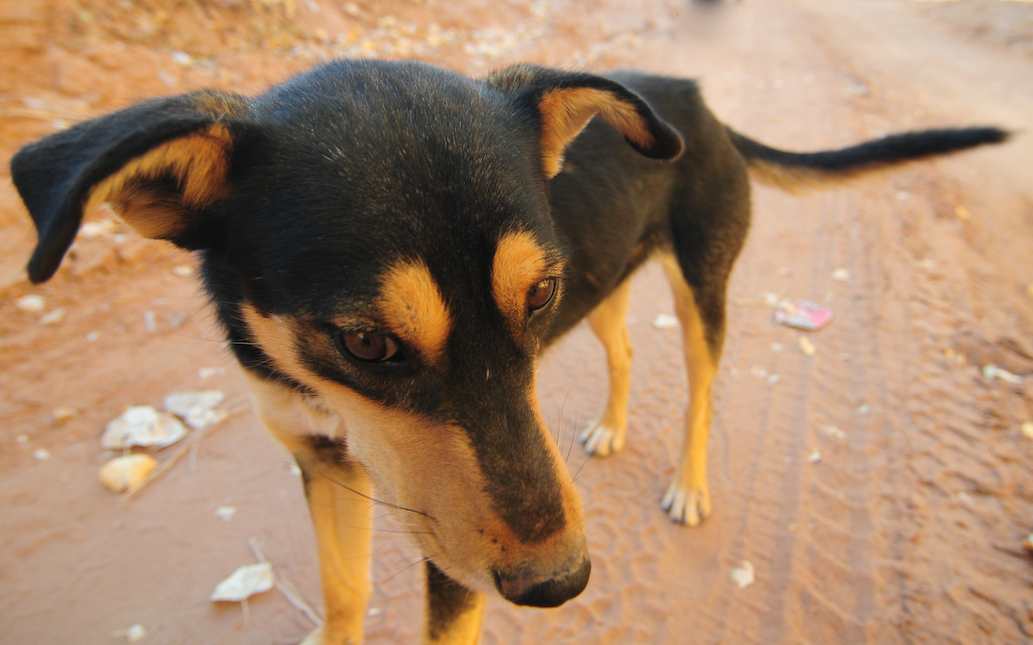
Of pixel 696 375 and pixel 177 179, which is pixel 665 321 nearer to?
pixel 696 375

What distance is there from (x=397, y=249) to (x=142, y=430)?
3114mm

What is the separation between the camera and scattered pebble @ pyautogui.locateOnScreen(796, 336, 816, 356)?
500 cm

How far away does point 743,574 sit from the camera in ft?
11.2

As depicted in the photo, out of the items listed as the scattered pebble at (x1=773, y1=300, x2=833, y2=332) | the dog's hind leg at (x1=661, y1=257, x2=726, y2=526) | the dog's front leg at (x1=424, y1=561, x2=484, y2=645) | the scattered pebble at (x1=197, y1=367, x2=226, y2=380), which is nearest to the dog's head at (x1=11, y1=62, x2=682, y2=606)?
the dog's front leg at (x1=424, y1=561, x2=484, y2=645)

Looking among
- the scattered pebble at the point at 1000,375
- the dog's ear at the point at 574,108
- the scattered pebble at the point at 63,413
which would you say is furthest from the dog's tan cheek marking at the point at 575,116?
the scattered pebble at the point at 1000,375

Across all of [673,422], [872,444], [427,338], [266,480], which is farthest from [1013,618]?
[266,480]

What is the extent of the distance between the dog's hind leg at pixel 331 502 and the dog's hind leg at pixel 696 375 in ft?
6.11

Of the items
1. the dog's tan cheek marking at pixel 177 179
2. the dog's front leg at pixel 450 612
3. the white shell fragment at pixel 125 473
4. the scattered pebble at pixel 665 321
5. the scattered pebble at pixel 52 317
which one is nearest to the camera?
the dog's tan cheek marking at pixel 177 179

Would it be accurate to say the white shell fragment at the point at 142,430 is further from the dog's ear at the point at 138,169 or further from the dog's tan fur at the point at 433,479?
the dog's ear at the point at 138,169

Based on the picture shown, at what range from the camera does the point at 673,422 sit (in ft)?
14.9

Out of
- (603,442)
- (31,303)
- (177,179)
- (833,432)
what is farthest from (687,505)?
(31,303)

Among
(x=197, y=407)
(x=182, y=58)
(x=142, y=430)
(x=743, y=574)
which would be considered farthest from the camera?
(x=182, y=58)

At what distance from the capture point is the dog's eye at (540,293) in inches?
73.6

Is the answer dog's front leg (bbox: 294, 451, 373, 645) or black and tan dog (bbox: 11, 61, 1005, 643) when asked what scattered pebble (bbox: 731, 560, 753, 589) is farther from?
dog's front leg (bbox: 294, 451, 373, 645)
